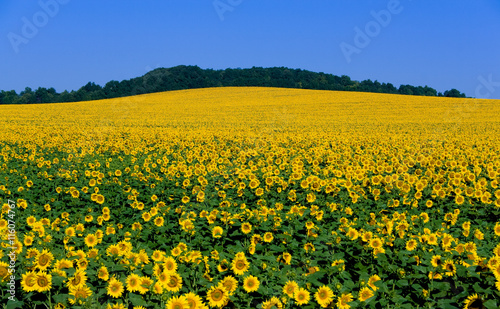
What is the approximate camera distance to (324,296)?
350 centimetres

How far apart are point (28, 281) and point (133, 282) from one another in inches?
38.6

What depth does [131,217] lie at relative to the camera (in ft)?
25.0

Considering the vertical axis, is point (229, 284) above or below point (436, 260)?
below

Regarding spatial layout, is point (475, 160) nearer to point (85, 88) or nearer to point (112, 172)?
point (112, 172)

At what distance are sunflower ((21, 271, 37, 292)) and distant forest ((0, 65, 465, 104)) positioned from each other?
279ft

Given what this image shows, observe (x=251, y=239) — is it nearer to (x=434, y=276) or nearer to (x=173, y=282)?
(x=173, y=282)

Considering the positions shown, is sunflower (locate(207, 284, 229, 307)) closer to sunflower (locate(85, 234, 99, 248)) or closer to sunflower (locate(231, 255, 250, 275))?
sunflower (locate(231, 255, 250, 275))

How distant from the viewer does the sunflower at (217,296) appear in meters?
3.45

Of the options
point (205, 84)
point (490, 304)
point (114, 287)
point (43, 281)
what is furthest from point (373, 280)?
point (205, 84)

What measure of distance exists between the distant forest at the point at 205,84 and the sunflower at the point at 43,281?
279ft

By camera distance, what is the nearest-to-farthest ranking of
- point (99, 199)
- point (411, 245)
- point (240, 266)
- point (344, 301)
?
point (344, 301)
point (240, 266)
point (411, 245)
point (99, 199)

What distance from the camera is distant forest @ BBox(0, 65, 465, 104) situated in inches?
3282

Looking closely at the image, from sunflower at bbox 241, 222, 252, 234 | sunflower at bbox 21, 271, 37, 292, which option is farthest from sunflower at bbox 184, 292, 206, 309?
sunflower at bbox 241, 222, 252, 234

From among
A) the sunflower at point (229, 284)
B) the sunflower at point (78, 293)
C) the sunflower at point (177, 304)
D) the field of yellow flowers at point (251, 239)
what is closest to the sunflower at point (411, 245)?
the field of yellow flowers at point (251, 239)
